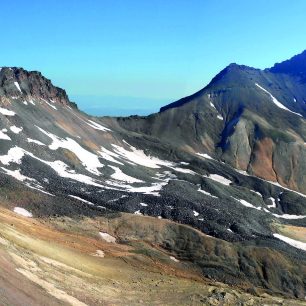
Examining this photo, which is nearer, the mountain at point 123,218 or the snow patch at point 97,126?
the mountain at point 123,218

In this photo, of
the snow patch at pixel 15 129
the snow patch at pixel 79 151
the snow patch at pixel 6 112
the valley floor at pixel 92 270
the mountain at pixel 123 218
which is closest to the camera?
the valley floor at pixel 92 270

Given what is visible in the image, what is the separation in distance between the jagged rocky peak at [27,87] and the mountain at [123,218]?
46 cm

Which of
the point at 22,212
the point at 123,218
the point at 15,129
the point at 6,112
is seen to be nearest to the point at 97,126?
the point at 6,112

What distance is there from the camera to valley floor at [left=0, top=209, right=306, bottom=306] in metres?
46.0

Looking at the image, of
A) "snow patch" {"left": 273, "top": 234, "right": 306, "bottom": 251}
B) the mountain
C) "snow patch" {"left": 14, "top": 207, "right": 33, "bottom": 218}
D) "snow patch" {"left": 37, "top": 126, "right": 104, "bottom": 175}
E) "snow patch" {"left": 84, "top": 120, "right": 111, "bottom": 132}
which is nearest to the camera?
the mountain

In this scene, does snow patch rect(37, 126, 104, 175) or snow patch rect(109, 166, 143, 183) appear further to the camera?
snow patch rect(37, 126, 104, 175)

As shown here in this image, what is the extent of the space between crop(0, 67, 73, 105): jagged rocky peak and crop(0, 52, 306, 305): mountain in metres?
0.46

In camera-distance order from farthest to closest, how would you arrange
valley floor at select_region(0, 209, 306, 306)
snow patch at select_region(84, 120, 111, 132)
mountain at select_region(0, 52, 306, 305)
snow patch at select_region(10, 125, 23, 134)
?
1. snow patch at select_region(84, 120, 111, 132)
2. snow patch at select_region(10, 125, 23, 134)
3. mountain at select_region(0, 52, 306, 305)
4. valley floor at select_region(0, 209, 306, 306)

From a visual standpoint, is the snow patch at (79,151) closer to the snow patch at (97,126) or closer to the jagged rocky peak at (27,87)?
the jagged rocky peak at (27,87)

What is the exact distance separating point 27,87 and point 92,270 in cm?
10016

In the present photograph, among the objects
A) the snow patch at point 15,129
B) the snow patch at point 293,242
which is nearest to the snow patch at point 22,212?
the snow patch at point 15,129

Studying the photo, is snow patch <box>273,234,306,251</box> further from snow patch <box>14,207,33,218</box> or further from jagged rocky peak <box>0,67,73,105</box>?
jagged rocky peak <box>0,67,73,105</box>

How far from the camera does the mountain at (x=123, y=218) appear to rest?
57.0 meters

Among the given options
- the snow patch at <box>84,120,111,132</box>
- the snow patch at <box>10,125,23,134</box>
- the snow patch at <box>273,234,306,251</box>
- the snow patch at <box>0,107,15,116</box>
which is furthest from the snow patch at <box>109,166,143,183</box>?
the snow patch at <box>84,120,111,132</box>
